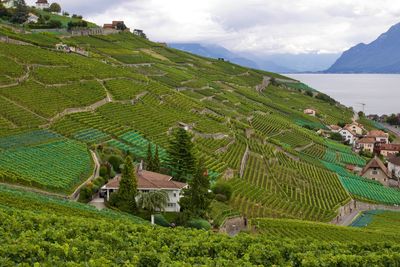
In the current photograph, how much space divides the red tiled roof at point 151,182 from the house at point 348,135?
7909 cm


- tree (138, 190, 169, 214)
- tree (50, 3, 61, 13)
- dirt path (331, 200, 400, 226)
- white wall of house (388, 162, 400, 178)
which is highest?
tree (50, 3, 61, 13)

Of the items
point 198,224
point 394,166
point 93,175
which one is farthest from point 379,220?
point 394,166

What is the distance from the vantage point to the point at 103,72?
251 feet

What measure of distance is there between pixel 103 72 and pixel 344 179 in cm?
4172

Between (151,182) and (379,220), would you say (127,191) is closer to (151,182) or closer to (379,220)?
(151,182)

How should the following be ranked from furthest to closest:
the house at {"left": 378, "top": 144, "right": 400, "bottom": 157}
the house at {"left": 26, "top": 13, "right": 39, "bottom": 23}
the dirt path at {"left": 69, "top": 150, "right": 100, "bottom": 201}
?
the house at {"left": 26, "top": 13, "right": 39, "bottom": 23} < the house at {"left": 378, "top": 144, "right": 400, "bottom": 157} < the dirt path at {"left": 69, "top": 150, "right": 100, "bottom": 201}

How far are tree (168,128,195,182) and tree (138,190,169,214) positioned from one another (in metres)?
7.58

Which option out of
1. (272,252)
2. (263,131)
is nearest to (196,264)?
(272,252)

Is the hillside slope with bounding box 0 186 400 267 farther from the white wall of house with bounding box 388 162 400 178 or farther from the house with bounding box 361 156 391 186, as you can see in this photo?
the white wall of house with bounding box 388 162 400 178

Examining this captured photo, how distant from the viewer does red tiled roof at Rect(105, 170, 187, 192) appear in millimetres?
36562

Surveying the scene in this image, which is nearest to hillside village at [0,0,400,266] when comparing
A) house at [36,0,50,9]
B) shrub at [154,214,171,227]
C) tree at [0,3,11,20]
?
shrub at [154,214,171,227]

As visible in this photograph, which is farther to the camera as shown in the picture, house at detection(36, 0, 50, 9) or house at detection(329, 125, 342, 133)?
house at detection(36, 0, 50, 9)

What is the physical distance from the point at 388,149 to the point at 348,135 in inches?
576

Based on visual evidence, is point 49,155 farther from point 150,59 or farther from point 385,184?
point 150,59
